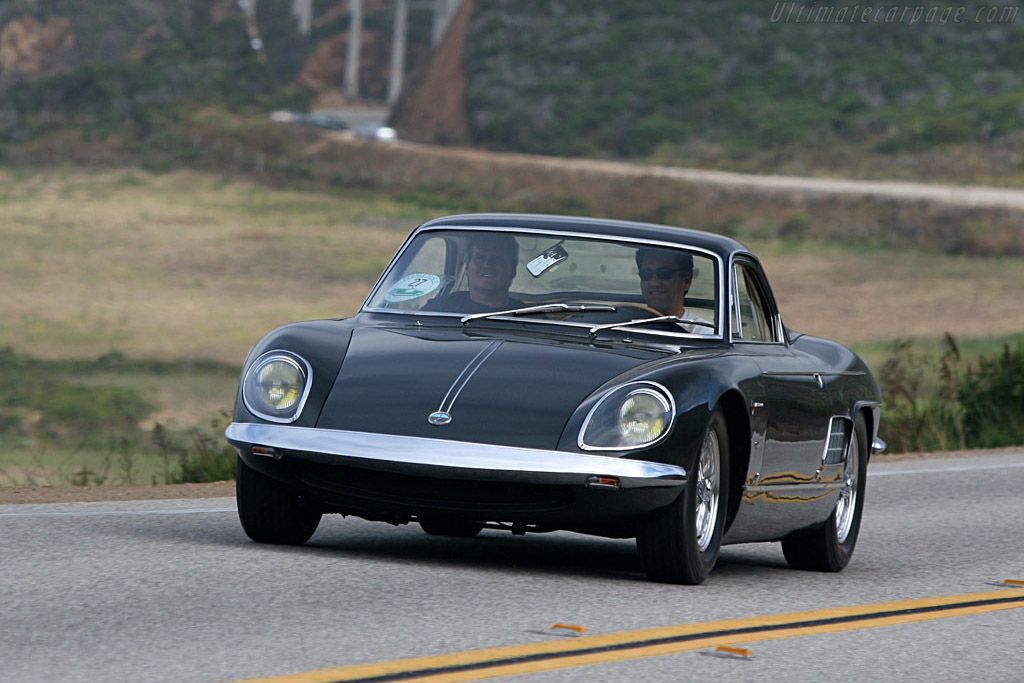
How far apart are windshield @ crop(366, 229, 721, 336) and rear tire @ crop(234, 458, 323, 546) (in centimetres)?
113

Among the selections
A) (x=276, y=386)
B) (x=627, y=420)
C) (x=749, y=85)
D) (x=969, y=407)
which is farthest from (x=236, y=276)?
(x=749, y=85)

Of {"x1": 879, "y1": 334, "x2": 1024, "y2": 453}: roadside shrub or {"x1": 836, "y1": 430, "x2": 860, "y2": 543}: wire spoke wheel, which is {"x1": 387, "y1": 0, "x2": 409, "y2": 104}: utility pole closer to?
{"x1": 879, "y1": 334, "x2": 1024, "y2": 453}: roadside shrub

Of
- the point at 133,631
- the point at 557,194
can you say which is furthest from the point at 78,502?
the point at 557,194

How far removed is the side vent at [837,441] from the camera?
8539 mm

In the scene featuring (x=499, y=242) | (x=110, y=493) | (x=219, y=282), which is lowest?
(x=219, y=282)

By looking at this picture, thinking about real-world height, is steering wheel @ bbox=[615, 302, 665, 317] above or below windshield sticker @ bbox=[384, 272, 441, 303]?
above

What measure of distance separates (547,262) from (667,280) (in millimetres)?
544

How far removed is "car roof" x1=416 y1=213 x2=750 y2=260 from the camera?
835 cm

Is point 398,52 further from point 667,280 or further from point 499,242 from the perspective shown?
point 667,280

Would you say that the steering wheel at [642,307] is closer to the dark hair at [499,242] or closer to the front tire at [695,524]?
the dark hair at [499,242]

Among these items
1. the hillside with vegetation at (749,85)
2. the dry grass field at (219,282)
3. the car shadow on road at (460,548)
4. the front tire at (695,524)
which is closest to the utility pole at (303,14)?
the hillside with vegetation at (749,85)

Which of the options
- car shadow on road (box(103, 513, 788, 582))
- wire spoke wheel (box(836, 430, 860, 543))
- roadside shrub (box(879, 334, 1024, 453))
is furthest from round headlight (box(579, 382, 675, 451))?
roadside shrub (box(879, 334, 1024, 453))

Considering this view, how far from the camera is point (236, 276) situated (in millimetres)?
42438

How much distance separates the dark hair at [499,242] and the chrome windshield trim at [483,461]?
157 cm
